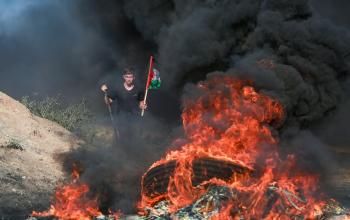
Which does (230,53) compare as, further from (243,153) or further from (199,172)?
(199,172)

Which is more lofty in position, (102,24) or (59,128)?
(102,24)

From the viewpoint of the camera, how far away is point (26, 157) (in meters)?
11.6

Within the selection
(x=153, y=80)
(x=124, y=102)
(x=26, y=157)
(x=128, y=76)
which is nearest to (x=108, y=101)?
(x=124, y=102)

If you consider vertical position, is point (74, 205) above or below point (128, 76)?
below

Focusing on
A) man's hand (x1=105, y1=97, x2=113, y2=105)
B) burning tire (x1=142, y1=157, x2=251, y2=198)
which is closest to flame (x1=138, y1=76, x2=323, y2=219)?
burning tire (x1=142, y1=157, x2=251, y2=198)

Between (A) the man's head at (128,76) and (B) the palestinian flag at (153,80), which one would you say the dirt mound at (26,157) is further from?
(B) the palestinian flag at (153,80)

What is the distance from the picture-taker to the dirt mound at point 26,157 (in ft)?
29.4

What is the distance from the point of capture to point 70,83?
2231cm

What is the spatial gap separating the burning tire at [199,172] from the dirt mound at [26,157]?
2.54 meters

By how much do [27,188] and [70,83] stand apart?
13182 millimetres

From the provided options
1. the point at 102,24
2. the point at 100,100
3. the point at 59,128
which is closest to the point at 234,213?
the point at 59,128

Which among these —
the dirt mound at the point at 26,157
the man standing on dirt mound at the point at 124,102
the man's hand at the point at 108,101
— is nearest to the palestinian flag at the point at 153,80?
the man standing on dirt mound at the point at 124,102

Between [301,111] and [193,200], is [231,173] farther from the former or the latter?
[301,111]

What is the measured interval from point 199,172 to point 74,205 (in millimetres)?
2448
